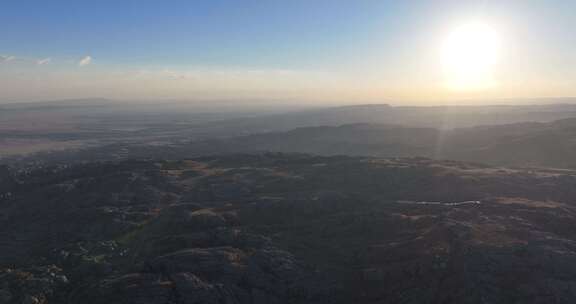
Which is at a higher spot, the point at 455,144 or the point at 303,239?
the point at 303,239

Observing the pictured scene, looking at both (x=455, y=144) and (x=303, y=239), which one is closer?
(x=303, y=239)

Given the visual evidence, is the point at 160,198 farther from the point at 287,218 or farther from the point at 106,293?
the point at 106,293

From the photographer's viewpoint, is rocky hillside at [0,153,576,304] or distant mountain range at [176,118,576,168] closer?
Answer: rocky hillside at [0,153,576,304]

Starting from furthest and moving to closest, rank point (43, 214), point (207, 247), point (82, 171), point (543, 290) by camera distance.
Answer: point (82, 171) → point (43, 214) → point (207, 247) → point (543, 290)

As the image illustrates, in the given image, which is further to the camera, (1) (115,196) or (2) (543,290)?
(1) (115,196)

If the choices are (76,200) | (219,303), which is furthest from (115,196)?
(219,303)

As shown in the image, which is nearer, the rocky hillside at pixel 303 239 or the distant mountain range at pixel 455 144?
the rocky hillside at pixel 303 239

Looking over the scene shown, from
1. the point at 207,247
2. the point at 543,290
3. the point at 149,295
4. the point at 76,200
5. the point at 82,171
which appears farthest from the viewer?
the point at 82,171
